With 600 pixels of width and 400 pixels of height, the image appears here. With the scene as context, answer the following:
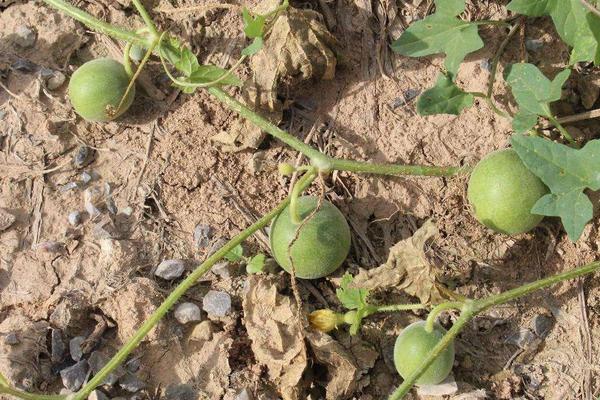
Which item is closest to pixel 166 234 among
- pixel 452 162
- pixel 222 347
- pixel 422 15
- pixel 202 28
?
pixel 222 347

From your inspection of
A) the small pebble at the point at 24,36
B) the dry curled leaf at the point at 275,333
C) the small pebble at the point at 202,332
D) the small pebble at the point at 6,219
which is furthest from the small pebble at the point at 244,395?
the small pebble at the point at 24,36

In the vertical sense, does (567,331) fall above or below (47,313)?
below

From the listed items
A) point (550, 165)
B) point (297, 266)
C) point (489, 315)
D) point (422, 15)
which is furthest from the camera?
point (422, 15)

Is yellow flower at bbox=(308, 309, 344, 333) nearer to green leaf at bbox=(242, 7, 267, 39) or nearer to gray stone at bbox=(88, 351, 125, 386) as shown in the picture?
gray stone at bbox=(88, 351, 125, 386)

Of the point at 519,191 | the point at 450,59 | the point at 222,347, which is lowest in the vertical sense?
the point at 222,347

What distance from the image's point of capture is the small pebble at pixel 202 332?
3643mm

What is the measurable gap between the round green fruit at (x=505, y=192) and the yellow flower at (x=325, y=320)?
919mm

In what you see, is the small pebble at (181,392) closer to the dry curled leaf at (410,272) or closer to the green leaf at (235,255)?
the green leaf at (235,255)

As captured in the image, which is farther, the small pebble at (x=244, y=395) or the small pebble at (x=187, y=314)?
the small pebble at (x=187, y=314)

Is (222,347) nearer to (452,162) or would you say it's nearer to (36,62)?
(452,162)

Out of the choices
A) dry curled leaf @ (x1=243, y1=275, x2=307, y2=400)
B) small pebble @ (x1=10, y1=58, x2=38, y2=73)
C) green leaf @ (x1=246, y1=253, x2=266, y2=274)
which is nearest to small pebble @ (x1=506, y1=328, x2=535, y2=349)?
dry curled leaf @ (x1=243, y1=275, x2=307, y2=400)

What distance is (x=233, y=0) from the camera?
13.9 ft

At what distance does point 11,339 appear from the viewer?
345 centimetres

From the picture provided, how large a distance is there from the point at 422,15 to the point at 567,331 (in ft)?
6.66
